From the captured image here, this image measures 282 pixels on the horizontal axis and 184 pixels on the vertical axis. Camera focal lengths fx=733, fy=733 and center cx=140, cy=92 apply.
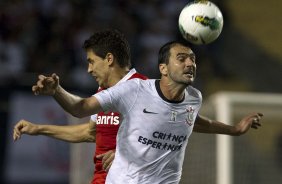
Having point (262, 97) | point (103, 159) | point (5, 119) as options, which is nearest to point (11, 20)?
point (5, 119)

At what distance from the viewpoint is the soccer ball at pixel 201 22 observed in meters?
5.74

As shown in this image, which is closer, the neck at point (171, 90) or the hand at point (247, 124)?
the neck at point (171, 90)

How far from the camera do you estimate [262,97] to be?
30.9ft

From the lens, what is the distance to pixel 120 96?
17.4ft

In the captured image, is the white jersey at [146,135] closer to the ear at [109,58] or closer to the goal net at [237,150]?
the ear at [109,58]

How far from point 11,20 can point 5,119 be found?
2.22 metres

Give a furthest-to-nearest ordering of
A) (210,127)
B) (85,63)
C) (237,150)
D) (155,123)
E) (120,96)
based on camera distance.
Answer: (85,63), (237,150), (210,127), (155,123), (120,96)

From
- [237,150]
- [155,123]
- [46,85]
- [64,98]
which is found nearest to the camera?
[46,85]

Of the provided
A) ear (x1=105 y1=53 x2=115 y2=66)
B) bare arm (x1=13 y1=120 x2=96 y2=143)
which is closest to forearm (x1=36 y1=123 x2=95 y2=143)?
bare arm (x1=13 y1=120 x2=96 y2=143)


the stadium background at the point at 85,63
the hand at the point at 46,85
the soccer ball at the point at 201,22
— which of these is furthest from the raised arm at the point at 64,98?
the stadium background at the point at 85,63

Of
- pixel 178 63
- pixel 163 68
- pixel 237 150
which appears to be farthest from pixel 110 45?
pixel 237 150

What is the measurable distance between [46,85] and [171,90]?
1156mm

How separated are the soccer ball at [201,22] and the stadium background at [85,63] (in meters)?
3.67

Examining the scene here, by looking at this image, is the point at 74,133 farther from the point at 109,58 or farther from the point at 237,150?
the point at 237,150
